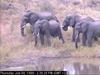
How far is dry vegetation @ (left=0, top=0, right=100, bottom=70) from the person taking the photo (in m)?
11.6

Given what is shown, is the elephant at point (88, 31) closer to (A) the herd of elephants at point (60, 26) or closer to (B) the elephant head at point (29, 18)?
(A) the herd of elephants at point (60, 26)

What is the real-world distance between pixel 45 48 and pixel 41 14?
137 centimetres

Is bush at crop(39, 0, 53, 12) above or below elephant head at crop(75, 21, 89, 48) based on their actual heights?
above

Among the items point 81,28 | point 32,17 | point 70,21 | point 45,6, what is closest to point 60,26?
point 70,21

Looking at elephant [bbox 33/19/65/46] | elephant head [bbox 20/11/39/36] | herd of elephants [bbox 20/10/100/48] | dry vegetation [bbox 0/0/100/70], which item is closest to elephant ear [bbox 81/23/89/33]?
herd of elephants [bbox 20/10/100/48]

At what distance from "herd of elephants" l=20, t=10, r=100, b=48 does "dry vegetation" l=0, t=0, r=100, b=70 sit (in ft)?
0.54

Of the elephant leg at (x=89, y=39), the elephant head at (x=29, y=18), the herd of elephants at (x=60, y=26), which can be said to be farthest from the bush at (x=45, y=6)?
the elephant leg at (x=89, y=39)

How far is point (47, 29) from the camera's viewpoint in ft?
39.8

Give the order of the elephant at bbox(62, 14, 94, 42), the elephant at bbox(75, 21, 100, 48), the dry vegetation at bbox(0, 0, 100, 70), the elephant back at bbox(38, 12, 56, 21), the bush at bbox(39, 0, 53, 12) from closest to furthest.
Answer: the dry vegetation at bbox(0, 0, 100, 70) < the elephant at bbox(75, 21, 100, 48) < the elephant at bbox(62, 14, 94, 42) < the elephant back at bbox(38, 12, 56, 21) < the bush at bbox(39, 0, 53, 12)

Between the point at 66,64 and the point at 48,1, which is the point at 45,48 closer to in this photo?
the point at 66,64

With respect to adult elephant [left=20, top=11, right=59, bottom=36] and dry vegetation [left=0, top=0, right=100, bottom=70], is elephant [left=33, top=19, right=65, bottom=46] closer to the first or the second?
dry vegetation [left=0, top=0, right=100, bottom=70]

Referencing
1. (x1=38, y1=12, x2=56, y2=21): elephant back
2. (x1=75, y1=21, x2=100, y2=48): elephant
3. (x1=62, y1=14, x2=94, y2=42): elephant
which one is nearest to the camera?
(x1=75, y1=21, x2=100, y2=48): elephant

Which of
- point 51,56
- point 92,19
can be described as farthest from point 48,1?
point 51,56

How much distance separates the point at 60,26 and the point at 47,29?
1.97ft
